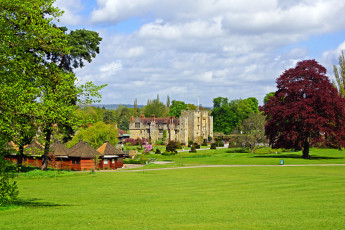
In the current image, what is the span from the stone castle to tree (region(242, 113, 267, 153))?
108ft

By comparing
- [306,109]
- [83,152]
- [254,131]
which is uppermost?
[306,109]

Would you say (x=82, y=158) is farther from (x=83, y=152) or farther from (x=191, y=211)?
(x=191, y=211)

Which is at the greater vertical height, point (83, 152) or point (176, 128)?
point (176, 128)

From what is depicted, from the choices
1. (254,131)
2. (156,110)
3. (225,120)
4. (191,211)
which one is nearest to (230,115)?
(225,120)

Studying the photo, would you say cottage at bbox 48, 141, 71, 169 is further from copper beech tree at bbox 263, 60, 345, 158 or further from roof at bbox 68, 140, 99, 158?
copper beech tree at bbox 263, 60, 345, 158

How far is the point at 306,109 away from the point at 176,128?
67.2 metres

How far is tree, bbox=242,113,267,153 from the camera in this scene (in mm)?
80188

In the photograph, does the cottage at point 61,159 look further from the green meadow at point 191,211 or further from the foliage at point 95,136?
the green meadow at point 191,211

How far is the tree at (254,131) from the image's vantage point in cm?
8019

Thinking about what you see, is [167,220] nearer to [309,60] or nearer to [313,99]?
[313,99]

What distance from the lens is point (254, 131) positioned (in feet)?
265

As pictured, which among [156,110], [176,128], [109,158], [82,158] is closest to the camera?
[82,158]

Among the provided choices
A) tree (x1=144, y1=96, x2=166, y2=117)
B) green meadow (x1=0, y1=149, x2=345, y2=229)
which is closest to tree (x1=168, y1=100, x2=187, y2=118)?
tree (x1=144, y1=96, x2=166, y2=117)

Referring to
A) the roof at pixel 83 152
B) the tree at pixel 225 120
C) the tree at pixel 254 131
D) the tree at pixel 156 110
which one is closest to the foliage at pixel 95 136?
the roof at pixel 83 152
